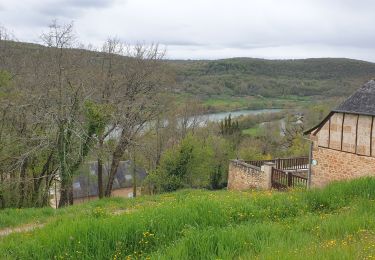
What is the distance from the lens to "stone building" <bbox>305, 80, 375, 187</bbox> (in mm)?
16875

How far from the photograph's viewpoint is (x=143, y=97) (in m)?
22.0

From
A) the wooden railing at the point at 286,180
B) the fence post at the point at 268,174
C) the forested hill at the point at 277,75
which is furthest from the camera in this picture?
the forested hill at the point at 277,75

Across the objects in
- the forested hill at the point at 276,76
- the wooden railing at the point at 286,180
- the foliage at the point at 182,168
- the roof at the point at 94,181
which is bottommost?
the roof at the point at 94,181

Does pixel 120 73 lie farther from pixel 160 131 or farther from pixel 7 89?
pixel 160 131

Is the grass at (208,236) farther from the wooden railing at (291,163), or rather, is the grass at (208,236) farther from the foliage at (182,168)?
the foliage at (182,168)

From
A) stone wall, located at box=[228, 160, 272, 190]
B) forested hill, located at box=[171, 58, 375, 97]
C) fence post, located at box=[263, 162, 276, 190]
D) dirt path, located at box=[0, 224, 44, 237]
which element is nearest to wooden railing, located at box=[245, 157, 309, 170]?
stone wall, located at box=[228, 160, 272, 190]

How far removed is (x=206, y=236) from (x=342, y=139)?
45.3 ft

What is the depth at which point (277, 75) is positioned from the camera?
3777 inches

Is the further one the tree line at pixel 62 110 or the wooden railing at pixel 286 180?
the wooden railing at pixel 286 180

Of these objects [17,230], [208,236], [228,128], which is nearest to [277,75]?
[228,128]

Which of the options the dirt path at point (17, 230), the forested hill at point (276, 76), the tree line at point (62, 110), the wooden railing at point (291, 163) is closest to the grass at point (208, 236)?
the dirt path at point (17, 230)

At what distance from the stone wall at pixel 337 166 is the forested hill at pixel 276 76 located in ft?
146

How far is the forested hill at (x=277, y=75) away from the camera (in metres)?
77.6

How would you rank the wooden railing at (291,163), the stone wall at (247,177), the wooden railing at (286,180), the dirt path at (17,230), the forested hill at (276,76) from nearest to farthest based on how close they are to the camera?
1. the dirt path at (17,230)
2. the wooden railing at (286,180)
3. the stone wall at (247,177)
4. the wooden railing at (291,163)
5. the forested hill at (276,76)
